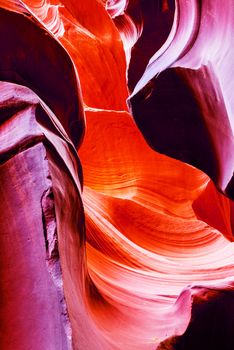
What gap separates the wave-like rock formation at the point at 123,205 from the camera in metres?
1.55

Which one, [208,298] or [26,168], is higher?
[26,168]

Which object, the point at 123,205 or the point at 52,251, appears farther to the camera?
the point at 123,205

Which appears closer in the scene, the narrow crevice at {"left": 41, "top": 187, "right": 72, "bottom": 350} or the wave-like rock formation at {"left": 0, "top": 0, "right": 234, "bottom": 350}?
the narrow crevice at {"left": 41, "top": 187, "right": 72, "bottom": 350}

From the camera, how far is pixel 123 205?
181 inches

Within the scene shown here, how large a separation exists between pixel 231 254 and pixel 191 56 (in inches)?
74.4

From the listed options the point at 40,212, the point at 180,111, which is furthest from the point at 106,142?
the point at 40,212

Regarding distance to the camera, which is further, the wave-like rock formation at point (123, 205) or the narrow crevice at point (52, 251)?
the wave-like rock formation at point (123, 205)

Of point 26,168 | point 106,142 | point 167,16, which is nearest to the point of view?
point 26,168

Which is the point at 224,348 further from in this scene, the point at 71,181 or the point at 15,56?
the point at 15,56

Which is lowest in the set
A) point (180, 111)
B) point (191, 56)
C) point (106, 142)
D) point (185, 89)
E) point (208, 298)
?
point (106, 142)

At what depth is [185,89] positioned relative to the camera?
9.34ft

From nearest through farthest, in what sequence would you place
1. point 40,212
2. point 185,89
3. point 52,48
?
point 40,212 < point 52,48 < point 185,89

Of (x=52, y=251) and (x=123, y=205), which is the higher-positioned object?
(x=52, y=251)

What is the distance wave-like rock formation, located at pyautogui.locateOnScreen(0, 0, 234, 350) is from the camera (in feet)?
5.09
